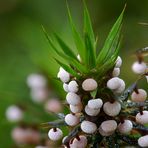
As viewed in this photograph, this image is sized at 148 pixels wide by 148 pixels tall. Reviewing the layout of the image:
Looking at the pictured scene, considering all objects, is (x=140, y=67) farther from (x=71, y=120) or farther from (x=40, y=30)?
(x=40, y=30)

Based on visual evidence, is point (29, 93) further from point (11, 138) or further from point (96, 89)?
point (96, 89)

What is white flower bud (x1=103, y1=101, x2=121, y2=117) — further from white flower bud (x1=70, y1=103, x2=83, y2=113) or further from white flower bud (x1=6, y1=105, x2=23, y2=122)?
white flower bud (x1=6, y1=105, x2=23, y2=122)

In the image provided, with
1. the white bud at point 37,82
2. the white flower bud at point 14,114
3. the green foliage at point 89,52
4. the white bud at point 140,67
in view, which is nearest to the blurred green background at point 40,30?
the white bud at point 37,82

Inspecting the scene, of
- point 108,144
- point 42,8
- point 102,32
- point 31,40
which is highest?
point 42,8

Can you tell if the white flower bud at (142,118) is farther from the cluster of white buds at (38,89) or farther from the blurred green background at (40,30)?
the blurred green background at (40,30)

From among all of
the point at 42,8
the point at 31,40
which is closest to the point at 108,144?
the point at 31,40

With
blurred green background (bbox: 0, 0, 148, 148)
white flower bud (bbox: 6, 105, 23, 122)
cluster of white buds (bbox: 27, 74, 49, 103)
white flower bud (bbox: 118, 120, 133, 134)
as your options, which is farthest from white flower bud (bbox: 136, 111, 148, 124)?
blurred green background (bbox: 0, 0, 148, 148)

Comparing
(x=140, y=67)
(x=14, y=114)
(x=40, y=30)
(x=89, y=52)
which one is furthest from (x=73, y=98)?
(x=40, y=30)
